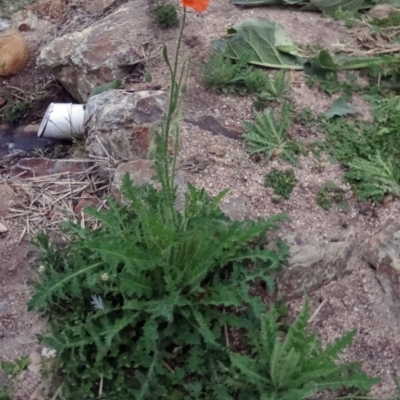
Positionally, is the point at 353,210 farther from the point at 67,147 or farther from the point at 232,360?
the point at 67,147

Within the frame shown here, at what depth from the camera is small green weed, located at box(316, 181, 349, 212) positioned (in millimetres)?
2834

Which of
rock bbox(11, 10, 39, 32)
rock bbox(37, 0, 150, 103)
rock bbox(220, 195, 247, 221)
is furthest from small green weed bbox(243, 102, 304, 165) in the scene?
rock bbox(11, 10, 39, 32)

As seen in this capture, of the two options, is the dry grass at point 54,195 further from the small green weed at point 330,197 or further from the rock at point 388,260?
the rock at point 388,260

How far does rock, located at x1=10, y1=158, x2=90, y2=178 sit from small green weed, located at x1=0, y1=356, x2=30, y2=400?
1119 millimetres

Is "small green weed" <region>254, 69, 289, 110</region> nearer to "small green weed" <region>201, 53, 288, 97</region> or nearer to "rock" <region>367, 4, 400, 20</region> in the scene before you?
"small green weed" <region>201, 53, 288, 97</region>

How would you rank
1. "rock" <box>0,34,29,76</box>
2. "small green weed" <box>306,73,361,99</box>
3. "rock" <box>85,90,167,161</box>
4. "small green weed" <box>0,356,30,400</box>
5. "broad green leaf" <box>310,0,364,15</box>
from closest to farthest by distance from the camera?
"small green weed" <box>0,356,30,400</box> → "rock" <box>85,90,167,161</box> → "small green weed" <box>306,73,361,99</box> → "broad green leaf" <box>310,0,364,15</box> → "rock" <box>0,34,29,76</box>

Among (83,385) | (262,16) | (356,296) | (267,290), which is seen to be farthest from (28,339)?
(262,16)

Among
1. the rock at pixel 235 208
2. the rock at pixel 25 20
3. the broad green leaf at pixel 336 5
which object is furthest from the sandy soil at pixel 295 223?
the rock at pixel 25 20

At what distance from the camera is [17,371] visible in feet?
7.79

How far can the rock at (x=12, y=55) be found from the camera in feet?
14.1

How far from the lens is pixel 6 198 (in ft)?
9.98

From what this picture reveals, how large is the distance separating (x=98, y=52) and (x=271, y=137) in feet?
4.43

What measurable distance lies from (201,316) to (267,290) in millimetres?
393

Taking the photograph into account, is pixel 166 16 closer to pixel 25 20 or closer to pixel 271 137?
pixel 271 137
